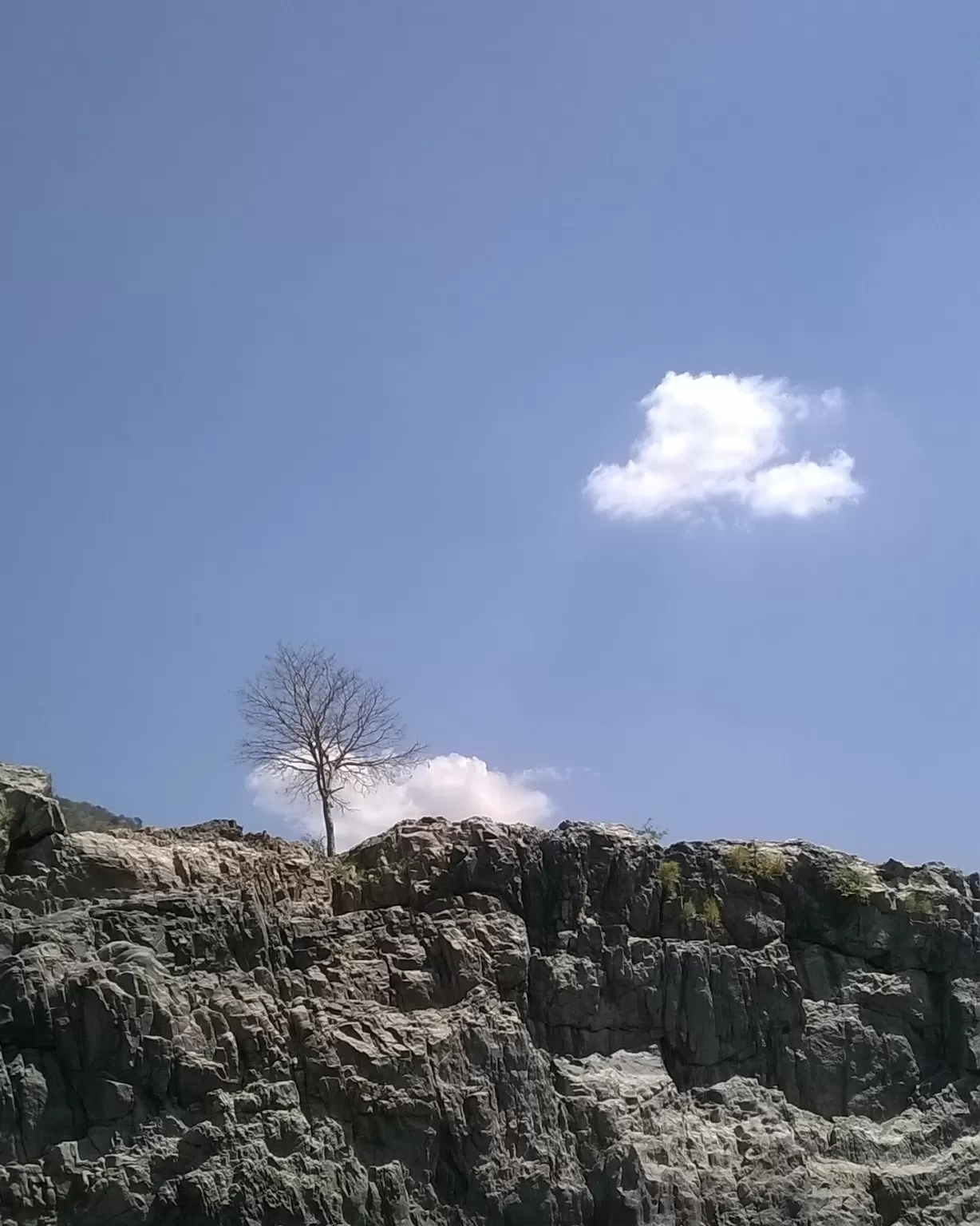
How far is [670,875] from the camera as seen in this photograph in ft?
69.6

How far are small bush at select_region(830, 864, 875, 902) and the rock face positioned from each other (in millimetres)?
79

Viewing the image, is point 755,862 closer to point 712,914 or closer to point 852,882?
point 712,914

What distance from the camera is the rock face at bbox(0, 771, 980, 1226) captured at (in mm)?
14859

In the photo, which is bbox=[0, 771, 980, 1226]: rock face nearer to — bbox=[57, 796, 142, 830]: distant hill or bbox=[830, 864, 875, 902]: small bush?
bbox=[830, 864, 875, 902]: small bush

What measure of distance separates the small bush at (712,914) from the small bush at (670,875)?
666mm

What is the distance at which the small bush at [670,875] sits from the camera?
21078mm

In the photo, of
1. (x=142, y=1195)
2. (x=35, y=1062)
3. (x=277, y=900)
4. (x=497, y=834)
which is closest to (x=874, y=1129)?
(x=497, y=834)

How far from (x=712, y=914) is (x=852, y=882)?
10.3ft

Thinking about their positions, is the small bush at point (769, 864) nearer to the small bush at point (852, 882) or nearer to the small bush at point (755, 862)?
the small bush at point (755, 862)

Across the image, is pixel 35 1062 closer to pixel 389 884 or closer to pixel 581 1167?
pixel 389 884

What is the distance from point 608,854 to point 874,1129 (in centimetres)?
657

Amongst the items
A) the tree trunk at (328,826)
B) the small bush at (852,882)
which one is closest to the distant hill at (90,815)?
the tree trunk at (328,826)

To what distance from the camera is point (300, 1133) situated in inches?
614

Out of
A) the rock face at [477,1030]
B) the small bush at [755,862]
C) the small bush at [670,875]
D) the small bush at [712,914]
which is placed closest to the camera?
the rock face at [477,1030]
